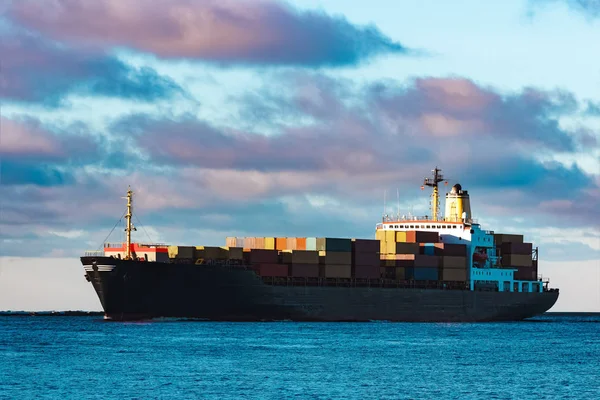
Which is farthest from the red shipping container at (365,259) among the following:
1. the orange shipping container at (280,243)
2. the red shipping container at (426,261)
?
the orange shipping container at (280,243)

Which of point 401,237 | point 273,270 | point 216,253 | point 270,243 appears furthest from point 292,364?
point 401,237

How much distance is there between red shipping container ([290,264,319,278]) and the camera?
97500 millimetres

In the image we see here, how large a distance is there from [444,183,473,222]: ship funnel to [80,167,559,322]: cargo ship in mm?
114

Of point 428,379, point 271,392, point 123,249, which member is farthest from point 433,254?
point 271,392

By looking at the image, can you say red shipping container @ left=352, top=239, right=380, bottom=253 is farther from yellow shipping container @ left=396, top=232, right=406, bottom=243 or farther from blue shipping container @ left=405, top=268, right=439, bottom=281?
yellow shipping container @ left=396, top=232, right=406, bottom=243

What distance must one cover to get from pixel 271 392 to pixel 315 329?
141 ft

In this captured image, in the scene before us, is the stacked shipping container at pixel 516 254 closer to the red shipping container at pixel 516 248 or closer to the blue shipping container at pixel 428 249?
the red shipping container at pixel 516 248

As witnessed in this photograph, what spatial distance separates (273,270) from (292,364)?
3344 centimetres

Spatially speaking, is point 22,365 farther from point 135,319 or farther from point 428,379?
point 135,319

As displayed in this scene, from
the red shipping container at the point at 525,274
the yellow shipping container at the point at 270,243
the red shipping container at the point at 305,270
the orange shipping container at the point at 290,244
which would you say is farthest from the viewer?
the red shipping container at the point at 525,274

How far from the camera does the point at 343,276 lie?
100m

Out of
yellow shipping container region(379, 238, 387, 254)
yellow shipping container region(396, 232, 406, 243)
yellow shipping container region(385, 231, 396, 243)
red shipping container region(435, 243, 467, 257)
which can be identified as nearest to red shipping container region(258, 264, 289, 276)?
yellow shipping container region(379, 238, 387, 254)

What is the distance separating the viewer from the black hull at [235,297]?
8938cm

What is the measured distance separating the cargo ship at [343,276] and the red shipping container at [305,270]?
0.09 meters
